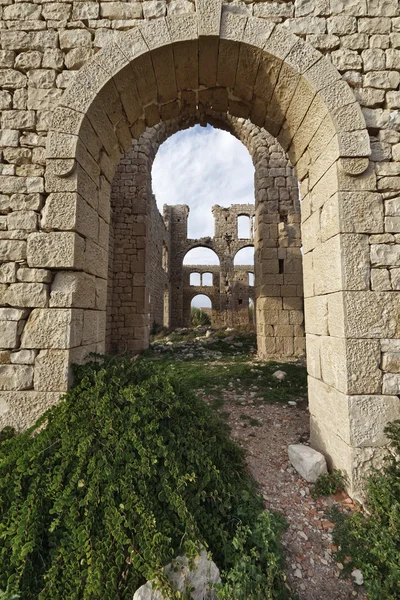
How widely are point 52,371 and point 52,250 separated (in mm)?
1104

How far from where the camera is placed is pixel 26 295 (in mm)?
2451

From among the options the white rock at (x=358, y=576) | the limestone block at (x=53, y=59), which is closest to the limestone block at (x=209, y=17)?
the limestone block at (x=53, y=59)

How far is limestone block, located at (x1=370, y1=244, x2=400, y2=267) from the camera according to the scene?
2408 mm

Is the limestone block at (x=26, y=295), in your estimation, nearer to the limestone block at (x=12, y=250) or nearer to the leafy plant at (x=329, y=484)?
the limestone block at (x=12, y=250)

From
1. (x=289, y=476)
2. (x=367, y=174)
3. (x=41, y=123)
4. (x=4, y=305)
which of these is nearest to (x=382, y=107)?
(x=367, y=174)

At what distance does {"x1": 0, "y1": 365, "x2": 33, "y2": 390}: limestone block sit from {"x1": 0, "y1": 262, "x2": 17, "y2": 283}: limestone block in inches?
30.9

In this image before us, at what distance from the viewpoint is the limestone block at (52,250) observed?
2459mm

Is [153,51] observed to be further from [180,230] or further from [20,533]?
[180,230]

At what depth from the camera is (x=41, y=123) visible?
2.57 metres

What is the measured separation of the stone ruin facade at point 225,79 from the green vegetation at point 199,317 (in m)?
19.3

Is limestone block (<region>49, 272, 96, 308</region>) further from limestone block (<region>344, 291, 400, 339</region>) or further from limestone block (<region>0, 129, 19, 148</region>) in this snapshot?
limestone block (<region>344, 291, 400, 339</region>)

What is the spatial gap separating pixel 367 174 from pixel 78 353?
3.21 m

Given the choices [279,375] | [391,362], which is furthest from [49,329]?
[279,375]

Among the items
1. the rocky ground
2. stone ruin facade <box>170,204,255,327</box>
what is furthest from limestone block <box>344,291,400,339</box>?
stone ruin facade <box>170,204,255,327</box>
